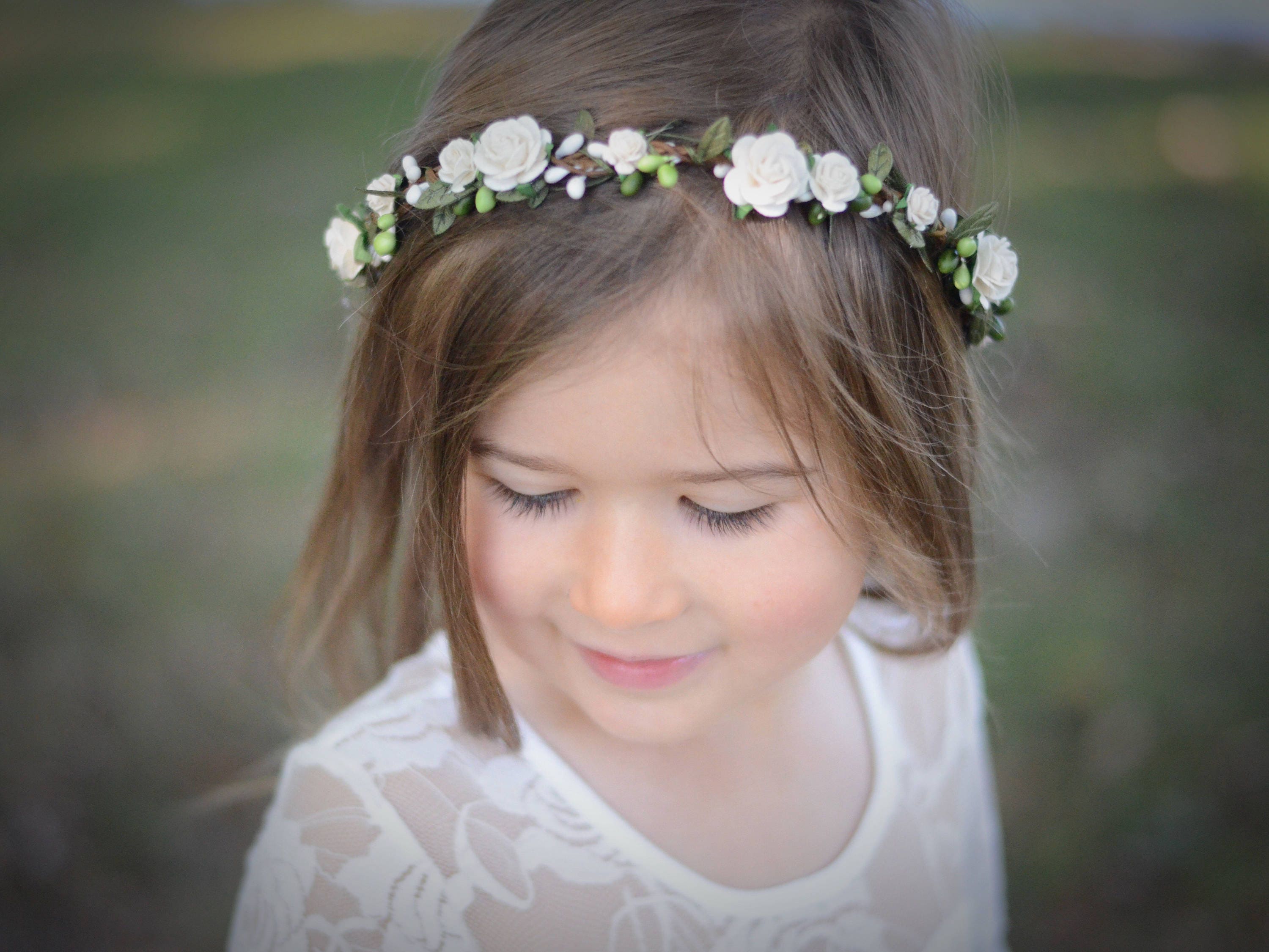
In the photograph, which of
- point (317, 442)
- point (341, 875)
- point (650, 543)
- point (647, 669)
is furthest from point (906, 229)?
point (317, 442)

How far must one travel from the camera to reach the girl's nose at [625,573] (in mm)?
1305

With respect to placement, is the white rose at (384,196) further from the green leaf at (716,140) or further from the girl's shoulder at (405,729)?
the girl's shoulder at (405,729)

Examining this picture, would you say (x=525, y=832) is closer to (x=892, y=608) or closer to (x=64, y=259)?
(x=892, y=608)

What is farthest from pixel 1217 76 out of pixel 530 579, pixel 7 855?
pixel 7 855

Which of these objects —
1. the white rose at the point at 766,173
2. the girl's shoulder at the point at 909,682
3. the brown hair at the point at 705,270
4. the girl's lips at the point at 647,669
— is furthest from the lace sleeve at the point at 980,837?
the white rose at the point at 766,173

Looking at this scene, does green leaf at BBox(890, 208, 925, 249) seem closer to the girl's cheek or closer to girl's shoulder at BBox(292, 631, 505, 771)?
the girl's cheek

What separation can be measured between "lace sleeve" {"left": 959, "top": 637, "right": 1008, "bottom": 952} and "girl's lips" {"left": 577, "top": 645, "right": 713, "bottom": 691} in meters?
0.84

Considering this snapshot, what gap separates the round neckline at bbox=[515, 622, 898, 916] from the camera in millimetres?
1622

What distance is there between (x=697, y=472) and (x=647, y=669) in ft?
1.06

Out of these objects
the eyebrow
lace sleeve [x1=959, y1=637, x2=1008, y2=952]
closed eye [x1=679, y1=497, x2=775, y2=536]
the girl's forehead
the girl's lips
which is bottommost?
lace sleeve [x1=959, y1=637, x2=1008, y2=952]

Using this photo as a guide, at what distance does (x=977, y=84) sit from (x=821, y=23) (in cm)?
42

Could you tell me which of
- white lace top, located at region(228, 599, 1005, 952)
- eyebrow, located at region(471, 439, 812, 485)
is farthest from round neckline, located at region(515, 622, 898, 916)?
eyebrow, located at region(471, 439, 812, 485)

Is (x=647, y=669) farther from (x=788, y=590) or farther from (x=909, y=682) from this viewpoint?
(x=909, y=682)

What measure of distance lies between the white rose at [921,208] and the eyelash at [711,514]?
39 cm
